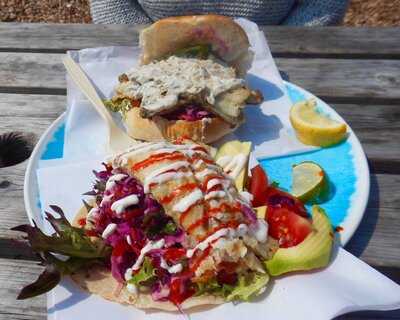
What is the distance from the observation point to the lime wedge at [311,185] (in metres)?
1.90

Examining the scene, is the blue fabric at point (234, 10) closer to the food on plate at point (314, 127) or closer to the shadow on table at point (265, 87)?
the shadow on table at point (265, 87)

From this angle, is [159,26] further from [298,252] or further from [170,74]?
[298,252]

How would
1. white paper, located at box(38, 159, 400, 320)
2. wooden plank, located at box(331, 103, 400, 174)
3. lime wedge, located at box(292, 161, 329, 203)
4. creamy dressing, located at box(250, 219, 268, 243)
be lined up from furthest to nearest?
wooden plank, located at box(331, 103, 400, 174) < lime wedge, located at box(292, 161, 329, 203) < creamy dressing, located at box(250, 219, 268, 243) < white paper, located at box(38, 159, 400, 320)

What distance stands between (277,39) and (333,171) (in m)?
1.29

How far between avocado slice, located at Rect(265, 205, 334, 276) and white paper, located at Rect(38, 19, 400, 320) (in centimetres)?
3

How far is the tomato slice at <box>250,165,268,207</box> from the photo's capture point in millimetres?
1868

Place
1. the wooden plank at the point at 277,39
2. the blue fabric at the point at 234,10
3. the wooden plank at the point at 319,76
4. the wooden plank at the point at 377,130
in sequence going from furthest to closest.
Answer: the blue fabric at the point at 234,10 < the wooden plank at the point at 277,39 < the wooden plank at the point at 319,76 < the wooden plank at the point at 377,130

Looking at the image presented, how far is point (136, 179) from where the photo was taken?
184 cm

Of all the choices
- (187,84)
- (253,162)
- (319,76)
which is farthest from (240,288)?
(319,76)

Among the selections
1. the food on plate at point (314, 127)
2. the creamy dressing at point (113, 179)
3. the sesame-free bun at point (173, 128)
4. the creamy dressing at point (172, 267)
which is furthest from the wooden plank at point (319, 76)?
the creamy dressing at point (172, 267)

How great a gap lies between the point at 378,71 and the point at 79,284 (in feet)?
6.38

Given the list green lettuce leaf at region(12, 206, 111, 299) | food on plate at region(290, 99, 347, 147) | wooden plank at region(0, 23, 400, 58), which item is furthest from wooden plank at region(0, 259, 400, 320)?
wooden plank at region(0, 23, 400, 58)

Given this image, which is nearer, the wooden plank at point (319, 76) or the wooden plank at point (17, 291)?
the wooden plank at point (17, 291)

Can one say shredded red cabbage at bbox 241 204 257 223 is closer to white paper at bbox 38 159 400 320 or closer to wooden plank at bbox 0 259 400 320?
white paper at bbox 38 159 400 320
